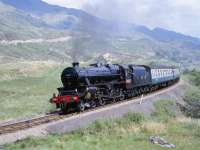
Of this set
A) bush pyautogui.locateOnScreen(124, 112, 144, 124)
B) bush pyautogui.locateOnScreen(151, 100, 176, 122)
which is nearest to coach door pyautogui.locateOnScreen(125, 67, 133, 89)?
bush pyautogui.locateOnScreen(151, 100, 176, 122)

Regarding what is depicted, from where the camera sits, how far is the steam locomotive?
111 ft

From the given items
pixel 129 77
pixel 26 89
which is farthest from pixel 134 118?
pixel 26 89

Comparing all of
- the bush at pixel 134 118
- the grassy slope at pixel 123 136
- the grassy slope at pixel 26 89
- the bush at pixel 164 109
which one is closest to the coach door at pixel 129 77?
the bush at pixel 164 109

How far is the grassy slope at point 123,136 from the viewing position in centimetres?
2277

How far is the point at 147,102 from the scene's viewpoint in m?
43.8

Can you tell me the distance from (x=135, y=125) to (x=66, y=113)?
6248 millimetres

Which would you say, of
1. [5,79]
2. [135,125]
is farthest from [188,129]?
[5,79]

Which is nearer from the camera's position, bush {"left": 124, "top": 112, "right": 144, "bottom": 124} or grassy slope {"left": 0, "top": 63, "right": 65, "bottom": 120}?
bush {"left": 124, "top": 112, "right": 144, "bottom": 124}

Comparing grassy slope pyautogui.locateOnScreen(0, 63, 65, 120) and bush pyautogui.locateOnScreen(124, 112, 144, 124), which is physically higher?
bush pyautogui.locateOnScreen(124, 112, 144, 124)

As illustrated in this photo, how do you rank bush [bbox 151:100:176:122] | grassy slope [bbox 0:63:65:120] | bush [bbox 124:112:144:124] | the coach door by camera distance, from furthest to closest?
grassy slope [bbox 0:63:65:120], the coach door, bush [bbox 151:100:176:122], bush [bbox 124:112:144:124]

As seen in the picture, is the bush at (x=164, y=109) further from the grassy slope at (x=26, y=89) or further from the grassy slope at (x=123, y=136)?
the grassy slope at (x=26, y=89)

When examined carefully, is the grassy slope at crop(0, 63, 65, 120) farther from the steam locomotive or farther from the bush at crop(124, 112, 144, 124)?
the bush at crop(124, 112, 144, 124)

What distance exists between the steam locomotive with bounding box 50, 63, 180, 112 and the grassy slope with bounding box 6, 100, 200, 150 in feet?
13.7

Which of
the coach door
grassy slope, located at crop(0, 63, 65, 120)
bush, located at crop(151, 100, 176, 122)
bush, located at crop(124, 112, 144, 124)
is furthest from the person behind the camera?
grassy slope, located at crop(0, 63, 65, 120)
